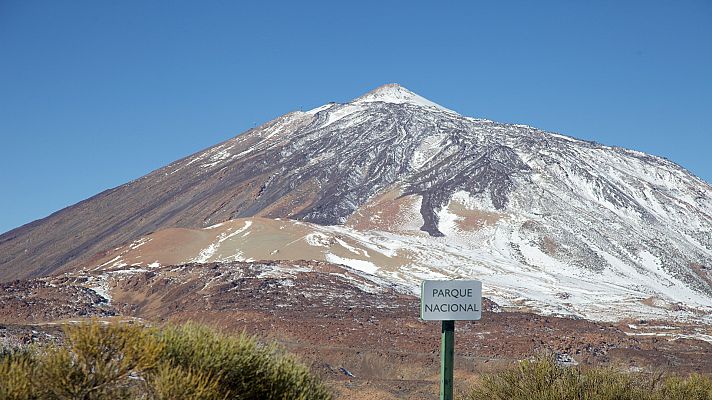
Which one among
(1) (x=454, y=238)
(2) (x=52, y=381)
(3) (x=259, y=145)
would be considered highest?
(3) (x=259, y=145)

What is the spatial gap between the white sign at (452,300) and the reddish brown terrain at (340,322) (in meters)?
11.8

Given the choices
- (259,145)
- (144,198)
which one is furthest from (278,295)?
(259,145)

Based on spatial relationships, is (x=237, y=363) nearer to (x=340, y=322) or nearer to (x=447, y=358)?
(x=447, y=358)

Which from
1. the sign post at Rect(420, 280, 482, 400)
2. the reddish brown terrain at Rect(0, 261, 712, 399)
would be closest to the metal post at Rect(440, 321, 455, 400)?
the sign post at Rect(420, 280, 482, 400)

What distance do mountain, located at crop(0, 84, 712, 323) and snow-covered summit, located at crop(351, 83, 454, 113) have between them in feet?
18.5

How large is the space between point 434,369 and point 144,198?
300 ft

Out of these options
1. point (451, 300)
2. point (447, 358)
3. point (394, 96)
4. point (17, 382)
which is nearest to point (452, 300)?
point (451, 300)

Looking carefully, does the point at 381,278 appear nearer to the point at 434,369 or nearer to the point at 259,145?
the point at 434,369

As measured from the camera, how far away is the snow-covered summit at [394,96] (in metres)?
149

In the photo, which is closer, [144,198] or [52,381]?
[52,381]

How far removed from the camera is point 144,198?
11144 cm

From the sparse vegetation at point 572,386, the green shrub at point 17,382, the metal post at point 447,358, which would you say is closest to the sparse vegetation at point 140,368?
the green shrub at point 17,382

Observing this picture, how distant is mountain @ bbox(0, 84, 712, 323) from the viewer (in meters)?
58.9

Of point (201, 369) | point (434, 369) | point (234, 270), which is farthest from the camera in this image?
point (234, 270)
